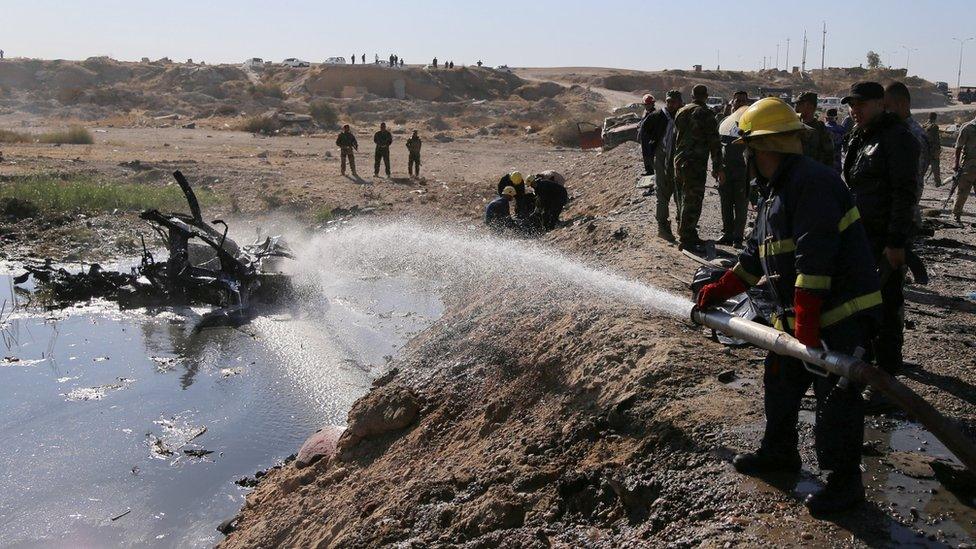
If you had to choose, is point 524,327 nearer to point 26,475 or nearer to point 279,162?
point 26,475

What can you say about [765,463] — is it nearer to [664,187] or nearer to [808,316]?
[808,316]

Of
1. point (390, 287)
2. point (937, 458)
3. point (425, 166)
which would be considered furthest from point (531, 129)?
point (937, 458)

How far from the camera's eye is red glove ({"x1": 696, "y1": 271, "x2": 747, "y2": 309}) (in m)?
4.36

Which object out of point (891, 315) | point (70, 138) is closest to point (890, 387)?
point (891, 315)

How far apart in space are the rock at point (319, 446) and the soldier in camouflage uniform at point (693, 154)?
408 centimetres

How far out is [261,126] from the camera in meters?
39.7

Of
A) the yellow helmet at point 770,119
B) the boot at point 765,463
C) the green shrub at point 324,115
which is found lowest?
the boot at point 765,463

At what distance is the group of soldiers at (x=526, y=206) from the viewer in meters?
13.2

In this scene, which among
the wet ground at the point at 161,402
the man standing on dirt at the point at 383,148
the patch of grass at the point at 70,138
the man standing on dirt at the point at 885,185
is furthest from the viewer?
the patch of grass at the point at 70,138

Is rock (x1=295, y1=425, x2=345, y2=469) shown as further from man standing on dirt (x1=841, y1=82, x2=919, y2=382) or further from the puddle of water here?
man standing on dirt (x1=841, y1=82, x2=919, y2=382)

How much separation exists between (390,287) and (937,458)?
996 cm

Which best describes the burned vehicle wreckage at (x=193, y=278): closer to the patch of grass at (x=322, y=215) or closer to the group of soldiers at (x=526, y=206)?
the group of soldiers at (x=526, y=206)

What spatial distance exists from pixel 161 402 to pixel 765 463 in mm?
7135

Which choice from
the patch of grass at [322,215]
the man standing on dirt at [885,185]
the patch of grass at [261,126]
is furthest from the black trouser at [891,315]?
the patch of grass at [261,126]
